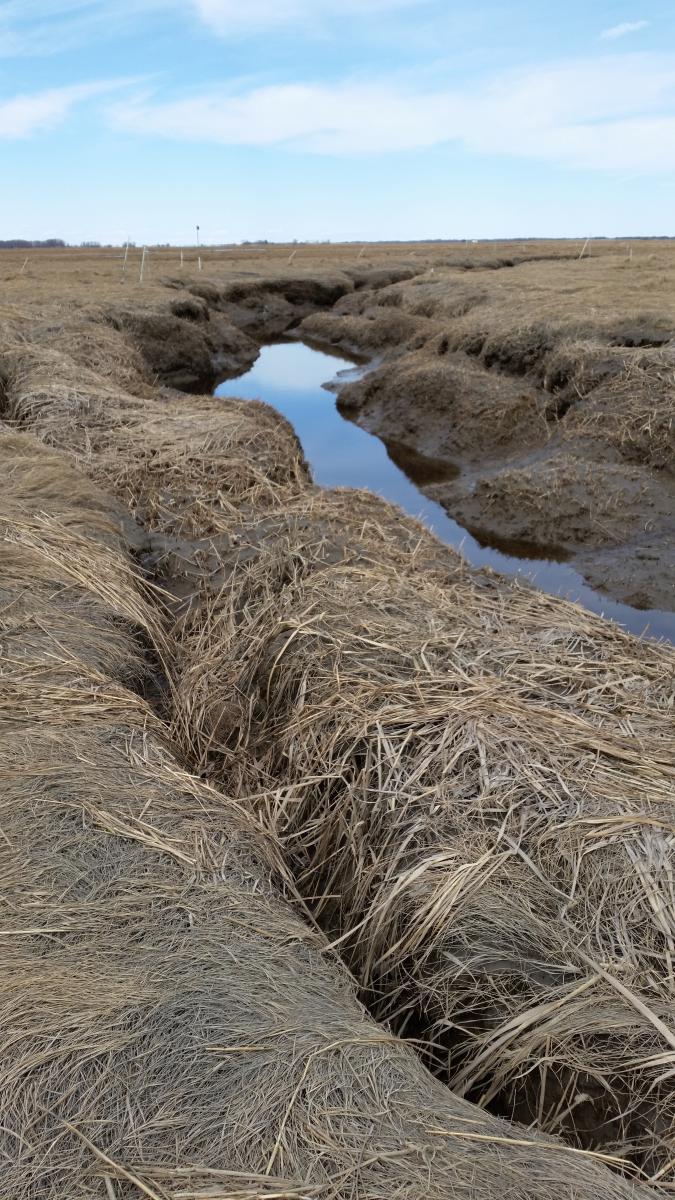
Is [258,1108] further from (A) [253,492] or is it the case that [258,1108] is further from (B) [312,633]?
(A) [253,492]

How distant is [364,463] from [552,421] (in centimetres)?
278

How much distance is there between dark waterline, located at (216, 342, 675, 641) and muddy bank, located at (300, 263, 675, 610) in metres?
0.19

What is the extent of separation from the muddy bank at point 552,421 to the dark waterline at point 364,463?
7.4 inches

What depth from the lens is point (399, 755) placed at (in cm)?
351

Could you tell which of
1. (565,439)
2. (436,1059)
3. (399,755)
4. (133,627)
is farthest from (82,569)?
(565,439)

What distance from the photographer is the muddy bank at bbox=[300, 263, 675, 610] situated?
29.0 ft

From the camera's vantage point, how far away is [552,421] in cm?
1166

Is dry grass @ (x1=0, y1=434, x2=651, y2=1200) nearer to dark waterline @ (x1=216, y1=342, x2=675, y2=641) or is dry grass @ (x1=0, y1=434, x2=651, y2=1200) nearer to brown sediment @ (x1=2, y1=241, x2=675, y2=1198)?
brown sediment @ (x1=2, y1=241, x2=675, y2=1198)

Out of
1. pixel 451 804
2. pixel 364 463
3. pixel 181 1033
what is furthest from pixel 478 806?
pixel 364 463

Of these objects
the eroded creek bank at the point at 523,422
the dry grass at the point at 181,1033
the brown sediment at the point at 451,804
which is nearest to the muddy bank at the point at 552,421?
the eroded creek bank at the point at 523,422

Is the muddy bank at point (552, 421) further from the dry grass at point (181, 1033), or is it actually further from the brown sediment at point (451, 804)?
the dry grass at point (181, 1033)

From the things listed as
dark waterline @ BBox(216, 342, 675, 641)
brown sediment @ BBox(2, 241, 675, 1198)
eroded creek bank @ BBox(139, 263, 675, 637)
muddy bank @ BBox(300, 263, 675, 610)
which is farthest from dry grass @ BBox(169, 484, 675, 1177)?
muddy bank @ BBox(300, 263, 675, 610)

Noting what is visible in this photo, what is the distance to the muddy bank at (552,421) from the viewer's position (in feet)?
29.0

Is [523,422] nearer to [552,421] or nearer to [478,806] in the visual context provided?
[552,421]
